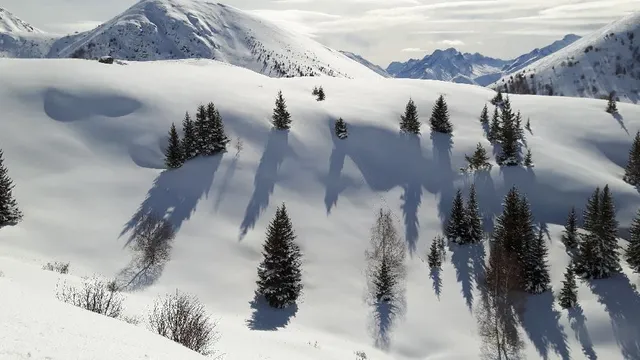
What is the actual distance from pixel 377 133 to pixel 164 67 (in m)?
57.0

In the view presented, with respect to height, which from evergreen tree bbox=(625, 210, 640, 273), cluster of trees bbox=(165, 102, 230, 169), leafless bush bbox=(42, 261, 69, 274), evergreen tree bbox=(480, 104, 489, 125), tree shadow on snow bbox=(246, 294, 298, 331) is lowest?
tree shadow on snow bbox=(246, 294, 298, 331)

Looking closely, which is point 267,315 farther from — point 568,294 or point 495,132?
point 495,132

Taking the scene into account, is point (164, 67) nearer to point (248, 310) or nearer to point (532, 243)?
point (248, 310)

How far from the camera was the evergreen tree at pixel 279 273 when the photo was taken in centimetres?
4447

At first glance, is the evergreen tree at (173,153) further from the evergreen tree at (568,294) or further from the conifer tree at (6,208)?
the evergreen tree at (568,294)

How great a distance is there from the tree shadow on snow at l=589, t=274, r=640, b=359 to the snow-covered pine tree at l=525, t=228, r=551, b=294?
6169 mm

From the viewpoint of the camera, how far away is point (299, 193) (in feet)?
202

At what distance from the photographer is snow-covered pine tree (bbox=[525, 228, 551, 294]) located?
50.1 metres

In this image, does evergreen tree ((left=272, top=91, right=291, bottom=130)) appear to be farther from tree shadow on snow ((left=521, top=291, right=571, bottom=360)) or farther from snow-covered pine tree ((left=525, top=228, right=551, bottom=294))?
tree shadow on snow ((left=521, top=291, right=571, bottom=360))

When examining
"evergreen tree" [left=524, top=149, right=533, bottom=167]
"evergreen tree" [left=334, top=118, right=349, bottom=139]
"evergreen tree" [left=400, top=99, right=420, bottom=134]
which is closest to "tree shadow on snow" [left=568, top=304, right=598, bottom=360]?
"evergreen tree" [left=524, top=149, right=533, bottom=167]

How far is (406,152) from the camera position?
7281cm

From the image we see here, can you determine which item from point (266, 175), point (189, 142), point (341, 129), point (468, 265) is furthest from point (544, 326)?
point (189, 142)

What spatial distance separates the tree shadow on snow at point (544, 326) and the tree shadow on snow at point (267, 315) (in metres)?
26.3

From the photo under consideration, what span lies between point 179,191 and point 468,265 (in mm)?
40485
